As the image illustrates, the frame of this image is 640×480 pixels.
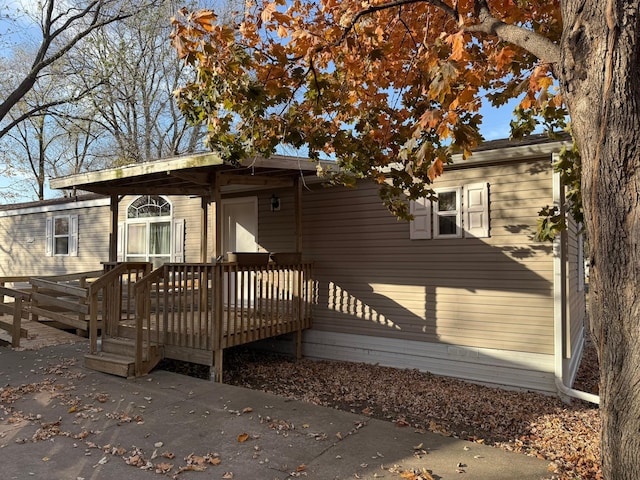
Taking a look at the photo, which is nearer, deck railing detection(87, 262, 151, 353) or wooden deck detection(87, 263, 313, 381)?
wooden deck detection(87, 263, 313, 381)

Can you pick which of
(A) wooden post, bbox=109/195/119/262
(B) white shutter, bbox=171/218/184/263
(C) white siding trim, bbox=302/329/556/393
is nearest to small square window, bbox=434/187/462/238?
(C) white siding trim, bbox=302/329/556/393

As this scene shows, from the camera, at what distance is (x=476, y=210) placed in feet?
22.2

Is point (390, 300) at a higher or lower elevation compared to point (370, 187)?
lower

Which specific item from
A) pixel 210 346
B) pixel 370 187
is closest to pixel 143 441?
pixel 210 346

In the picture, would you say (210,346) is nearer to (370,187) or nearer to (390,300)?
(390,300)

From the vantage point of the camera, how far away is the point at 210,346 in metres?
6.34

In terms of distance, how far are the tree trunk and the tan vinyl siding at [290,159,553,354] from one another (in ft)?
13.4

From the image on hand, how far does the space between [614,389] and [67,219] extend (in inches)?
572

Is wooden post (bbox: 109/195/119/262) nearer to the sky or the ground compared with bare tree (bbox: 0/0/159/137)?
nearer to the ground

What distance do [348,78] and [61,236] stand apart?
11243mm

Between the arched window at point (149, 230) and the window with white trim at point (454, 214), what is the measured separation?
21.1 ft

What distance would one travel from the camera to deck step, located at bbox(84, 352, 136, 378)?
19.9 ft

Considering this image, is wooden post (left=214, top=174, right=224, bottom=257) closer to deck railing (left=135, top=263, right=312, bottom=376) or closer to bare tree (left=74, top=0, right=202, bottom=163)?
deck railing (left=135, top=263, right=312, bottom=376)

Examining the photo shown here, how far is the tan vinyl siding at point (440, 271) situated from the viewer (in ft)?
20.8
